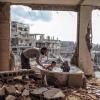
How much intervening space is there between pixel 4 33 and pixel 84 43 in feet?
8.15

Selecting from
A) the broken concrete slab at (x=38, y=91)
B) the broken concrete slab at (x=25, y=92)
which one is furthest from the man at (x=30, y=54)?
the broken concrete slab at (x=25, y=92)

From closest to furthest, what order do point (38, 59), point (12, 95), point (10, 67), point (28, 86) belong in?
point (12, 95) → point (28, 86) → point (38, 59) → point (10, 67)

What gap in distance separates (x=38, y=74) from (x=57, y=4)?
2695mm

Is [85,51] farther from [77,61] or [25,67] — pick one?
[25,67]

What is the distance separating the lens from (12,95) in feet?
18.5

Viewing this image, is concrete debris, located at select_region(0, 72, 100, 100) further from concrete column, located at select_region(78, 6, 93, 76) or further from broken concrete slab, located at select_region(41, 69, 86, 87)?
concrete column, located at select_region(78, 6, 93, 76)

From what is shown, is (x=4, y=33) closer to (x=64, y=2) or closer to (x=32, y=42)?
(x=64, y=2)

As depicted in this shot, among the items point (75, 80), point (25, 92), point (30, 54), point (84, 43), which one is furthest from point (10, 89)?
point (84, 43)

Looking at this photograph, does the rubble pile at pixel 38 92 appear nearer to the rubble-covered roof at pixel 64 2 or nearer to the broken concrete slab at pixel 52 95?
the broken concrete slab at pixel 52 95

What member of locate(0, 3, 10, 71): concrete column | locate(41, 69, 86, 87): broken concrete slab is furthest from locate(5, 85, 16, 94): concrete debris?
locate(0, 3, 10, 71): concrete column

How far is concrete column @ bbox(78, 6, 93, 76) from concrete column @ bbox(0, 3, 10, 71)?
7.29ft

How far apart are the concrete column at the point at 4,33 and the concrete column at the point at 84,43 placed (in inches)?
87.5

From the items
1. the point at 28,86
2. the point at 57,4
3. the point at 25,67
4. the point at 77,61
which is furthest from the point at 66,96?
the point at 57,4

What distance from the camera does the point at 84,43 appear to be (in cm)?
873
